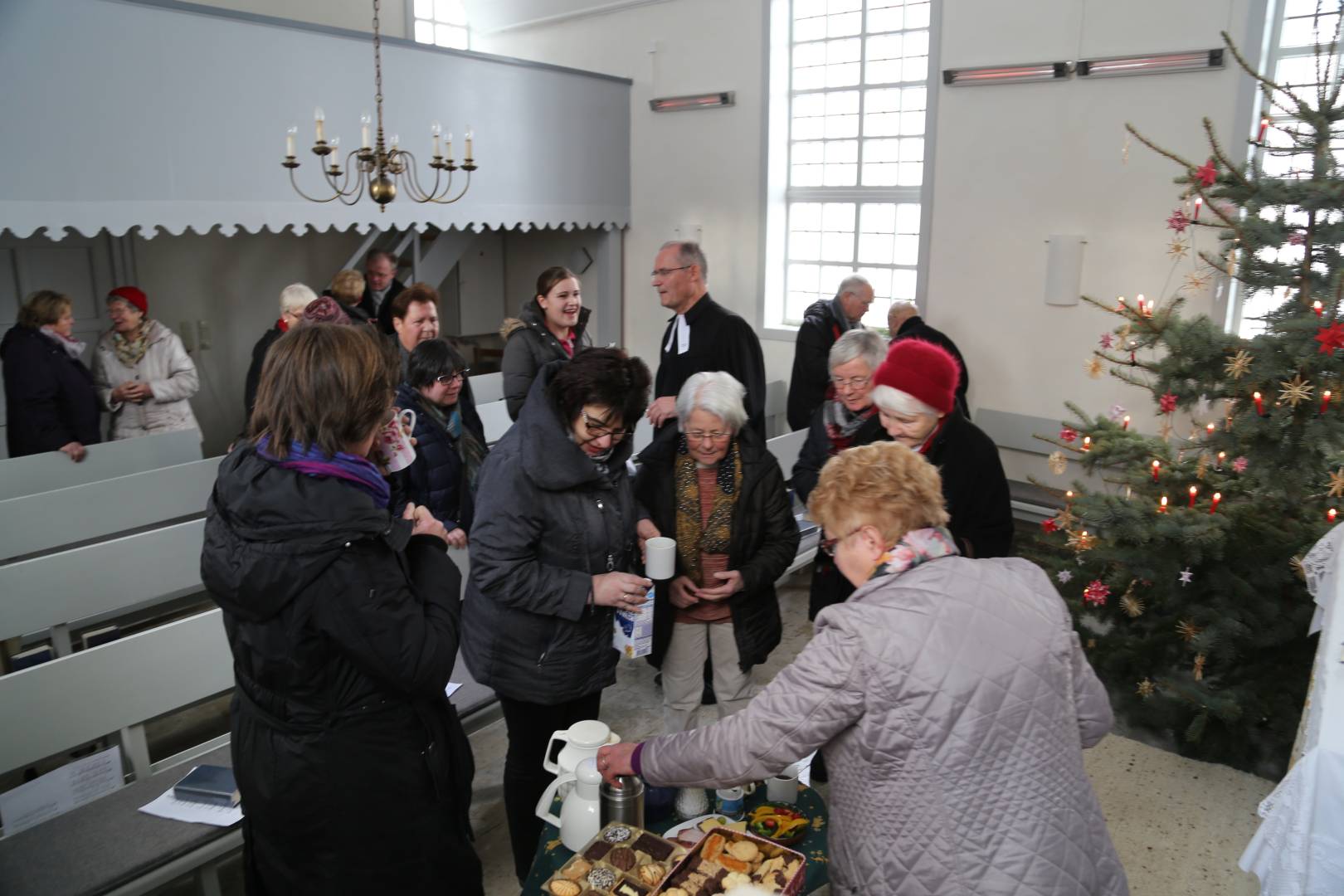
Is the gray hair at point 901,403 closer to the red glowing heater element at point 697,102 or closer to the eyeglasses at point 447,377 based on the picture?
the eyeglasses at point 447,377

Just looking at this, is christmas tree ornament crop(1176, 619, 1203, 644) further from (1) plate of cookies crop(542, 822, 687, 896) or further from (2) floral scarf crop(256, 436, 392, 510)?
(2) floral scarf crop(256, 436, 392, 510)

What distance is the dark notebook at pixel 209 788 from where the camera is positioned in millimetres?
2762

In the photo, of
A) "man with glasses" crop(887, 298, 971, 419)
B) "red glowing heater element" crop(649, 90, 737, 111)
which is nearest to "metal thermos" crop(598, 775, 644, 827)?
"man with glasses" crop(887, 298, 971, 419)

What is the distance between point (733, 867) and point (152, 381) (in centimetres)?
579

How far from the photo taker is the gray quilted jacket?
5.43ft

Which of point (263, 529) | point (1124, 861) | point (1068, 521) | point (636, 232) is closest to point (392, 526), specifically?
point (263, 529)

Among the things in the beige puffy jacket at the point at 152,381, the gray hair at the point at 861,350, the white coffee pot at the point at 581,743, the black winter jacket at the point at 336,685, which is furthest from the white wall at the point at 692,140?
the black winter jacket at the point at 336,685

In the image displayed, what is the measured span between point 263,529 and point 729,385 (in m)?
1.68

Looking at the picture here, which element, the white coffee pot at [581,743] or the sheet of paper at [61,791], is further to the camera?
the sheet of paper at [61,791]

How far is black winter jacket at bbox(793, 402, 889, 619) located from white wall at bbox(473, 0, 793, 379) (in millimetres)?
5531

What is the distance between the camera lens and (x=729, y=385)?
313cm

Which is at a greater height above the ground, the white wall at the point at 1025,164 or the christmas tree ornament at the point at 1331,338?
the white wall at the point at 1025,164

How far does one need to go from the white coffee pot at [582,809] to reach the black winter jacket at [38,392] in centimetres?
484

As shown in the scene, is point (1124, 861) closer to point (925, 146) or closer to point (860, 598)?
point (860, 598)
